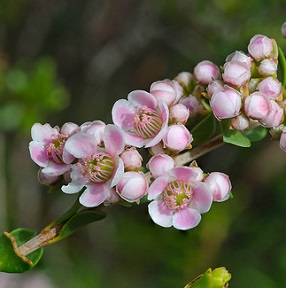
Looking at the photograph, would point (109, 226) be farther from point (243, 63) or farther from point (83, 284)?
point (243, 63)

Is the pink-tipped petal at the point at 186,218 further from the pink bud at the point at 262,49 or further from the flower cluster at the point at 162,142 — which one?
the pink bud at the point at 262,49

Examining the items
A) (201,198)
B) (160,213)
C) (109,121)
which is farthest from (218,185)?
(109,121)

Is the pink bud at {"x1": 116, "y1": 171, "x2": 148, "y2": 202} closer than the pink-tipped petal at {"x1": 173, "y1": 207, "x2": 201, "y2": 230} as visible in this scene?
Yes

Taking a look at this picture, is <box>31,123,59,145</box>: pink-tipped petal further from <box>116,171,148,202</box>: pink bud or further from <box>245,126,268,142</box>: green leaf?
<box>245,126,268,142</box>: green leaf

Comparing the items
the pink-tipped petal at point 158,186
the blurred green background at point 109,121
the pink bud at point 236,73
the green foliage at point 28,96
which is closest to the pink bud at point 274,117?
the pink bud at point 236,73

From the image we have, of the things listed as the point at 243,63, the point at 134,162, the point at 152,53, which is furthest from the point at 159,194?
the point at 152,53

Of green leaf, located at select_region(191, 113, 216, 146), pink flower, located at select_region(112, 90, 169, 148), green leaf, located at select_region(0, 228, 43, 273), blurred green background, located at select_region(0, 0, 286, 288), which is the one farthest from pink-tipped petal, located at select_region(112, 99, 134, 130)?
blurred green background, located at select_region(0, 0, 286, 288)
